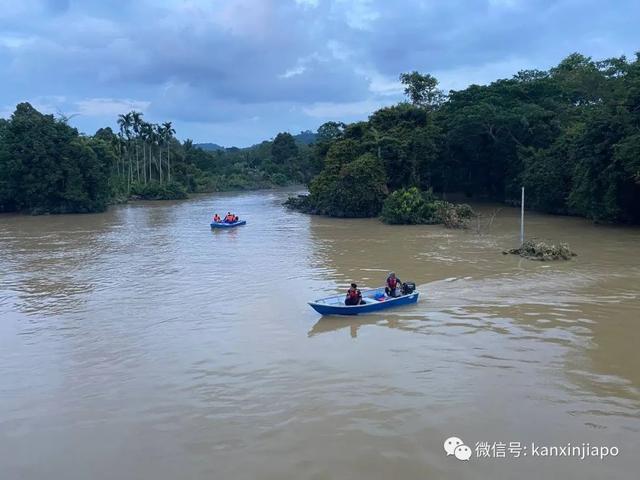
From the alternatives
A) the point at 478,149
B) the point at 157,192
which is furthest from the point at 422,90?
the point at 157,192

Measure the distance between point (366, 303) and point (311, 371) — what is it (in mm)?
3780

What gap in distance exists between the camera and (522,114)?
39.9 metres

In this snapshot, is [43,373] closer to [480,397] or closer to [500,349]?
[480,397]

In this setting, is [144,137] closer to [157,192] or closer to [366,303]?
A: [157,192]

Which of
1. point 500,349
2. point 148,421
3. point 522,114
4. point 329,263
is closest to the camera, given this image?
point 148,421

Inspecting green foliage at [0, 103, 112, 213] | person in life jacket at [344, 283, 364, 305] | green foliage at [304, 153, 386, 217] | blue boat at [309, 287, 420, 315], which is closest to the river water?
blue boat at [309, 287, 420, 315]

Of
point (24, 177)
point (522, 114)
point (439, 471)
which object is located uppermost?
point (522, 114)

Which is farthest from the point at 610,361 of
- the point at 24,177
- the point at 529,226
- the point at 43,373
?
the point at 24,177

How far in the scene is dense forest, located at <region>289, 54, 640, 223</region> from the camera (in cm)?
3472


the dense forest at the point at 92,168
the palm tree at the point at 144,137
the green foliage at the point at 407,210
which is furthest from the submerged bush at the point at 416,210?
the palm tree at the point at 144,137

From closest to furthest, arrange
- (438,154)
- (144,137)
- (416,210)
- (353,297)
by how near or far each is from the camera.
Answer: (353,297)
(416,210)
(438,154)
(144,137)

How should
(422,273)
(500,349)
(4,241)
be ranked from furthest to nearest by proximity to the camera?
(4,241) < (422,273) < (500,349)

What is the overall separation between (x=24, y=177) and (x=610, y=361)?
4427 centimetres

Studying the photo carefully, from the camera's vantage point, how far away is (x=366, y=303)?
13.5 m
